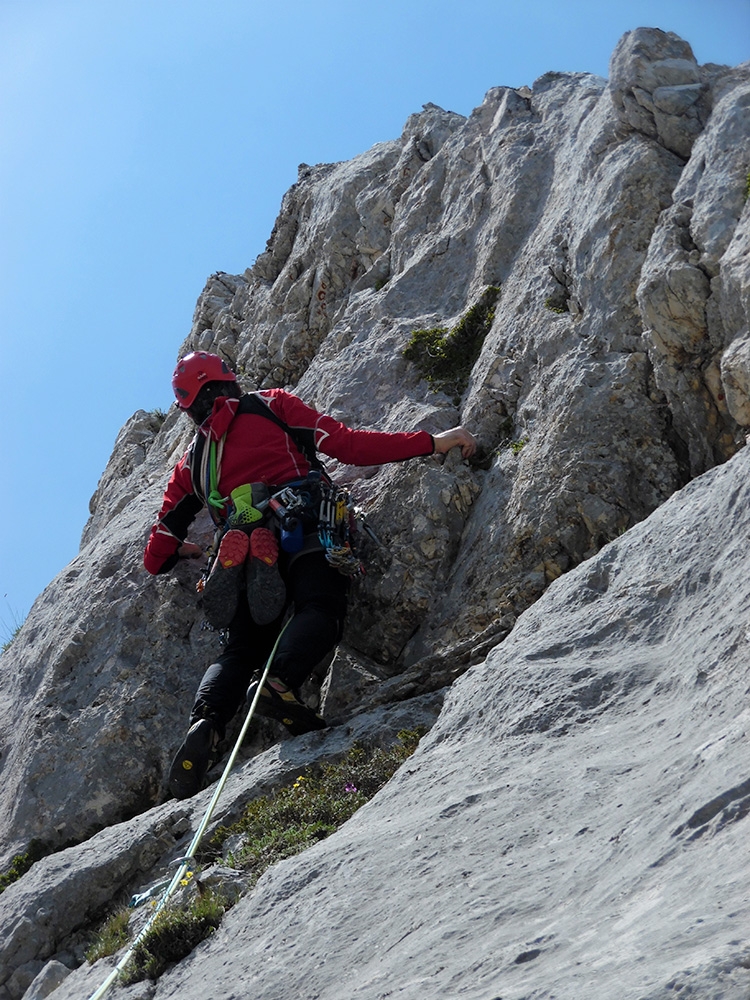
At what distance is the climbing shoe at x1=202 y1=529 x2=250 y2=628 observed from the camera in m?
8.18

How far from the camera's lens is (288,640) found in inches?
301

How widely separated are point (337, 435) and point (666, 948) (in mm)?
6629

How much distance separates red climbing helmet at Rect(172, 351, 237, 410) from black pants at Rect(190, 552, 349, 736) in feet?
6.55

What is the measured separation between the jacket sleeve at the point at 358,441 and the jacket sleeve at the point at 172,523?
1.33 meters

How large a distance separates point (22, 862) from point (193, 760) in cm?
250

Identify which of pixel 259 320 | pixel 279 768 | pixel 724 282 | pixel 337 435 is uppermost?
pixel 259 320

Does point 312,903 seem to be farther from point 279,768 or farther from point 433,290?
point 433,290

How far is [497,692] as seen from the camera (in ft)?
19.1

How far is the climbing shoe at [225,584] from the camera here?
8180 mm

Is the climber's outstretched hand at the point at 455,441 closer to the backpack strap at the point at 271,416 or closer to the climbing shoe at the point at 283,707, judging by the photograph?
the backpack strap at the point at 271,416

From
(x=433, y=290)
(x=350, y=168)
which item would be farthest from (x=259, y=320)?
(x=433, y=290)

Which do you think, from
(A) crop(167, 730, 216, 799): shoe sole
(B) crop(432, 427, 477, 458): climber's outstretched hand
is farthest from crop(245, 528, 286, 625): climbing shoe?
(B) crop(432, 427, 477, 458): climber's outstretched hand

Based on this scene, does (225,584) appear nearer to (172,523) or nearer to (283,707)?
(283,707)

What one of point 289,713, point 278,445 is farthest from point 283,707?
point 278,445
